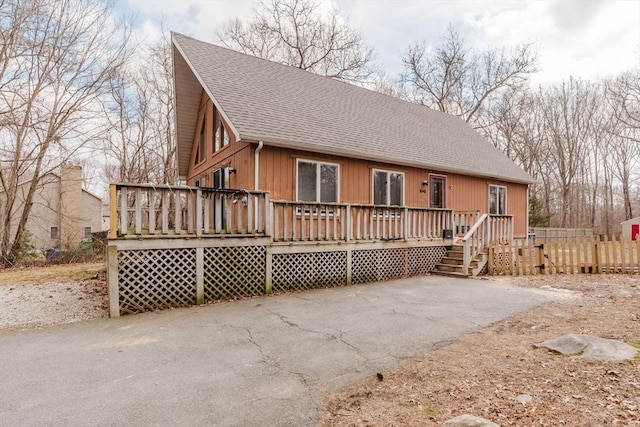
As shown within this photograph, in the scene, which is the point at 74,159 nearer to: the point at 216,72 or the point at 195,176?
the point at 195,176

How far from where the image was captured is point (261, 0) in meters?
24.0

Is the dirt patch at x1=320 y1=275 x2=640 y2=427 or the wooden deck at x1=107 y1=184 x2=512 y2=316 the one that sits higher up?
the wooden deck at x1=107 y1=184 x2=512 y2=316

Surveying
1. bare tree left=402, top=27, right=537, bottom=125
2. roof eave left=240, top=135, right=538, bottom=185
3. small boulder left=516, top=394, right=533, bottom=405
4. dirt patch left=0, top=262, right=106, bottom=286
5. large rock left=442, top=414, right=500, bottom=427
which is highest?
bare tree left=402, top=27, right=537, bottom=125

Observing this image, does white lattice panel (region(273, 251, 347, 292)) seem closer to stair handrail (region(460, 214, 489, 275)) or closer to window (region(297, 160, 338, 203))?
window (region(297, 160, 338, 203))

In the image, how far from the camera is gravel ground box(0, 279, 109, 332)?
6.14m

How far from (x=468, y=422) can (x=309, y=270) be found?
6.12 meters

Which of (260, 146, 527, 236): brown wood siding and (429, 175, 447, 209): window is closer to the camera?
(260, 146, 527, 236): brown wood siding

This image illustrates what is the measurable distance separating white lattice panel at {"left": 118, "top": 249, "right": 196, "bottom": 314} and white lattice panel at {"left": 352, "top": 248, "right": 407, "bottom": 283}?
13.6ft

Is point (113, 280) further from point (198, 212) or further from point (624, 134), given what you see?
point (624, 134)

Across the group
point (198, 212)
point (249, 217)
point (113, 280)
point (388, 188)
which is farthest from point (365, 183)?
point (113, 280)

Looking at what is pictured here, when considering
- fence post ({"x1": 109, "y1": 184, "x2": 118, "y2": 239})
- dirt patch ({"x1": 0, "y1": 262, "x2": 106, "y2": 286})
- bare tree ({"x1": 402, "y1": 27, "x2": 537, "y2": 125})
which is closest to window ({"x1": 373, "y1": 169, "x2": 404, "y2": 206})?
fence post ({"x1": 109, "y1": 184, "x2": 118, "y2": 239})

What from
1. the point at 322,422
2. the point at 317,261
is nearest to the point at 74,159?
the point at 317,261

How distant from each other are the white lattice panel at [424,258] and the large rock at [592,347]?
614 centimetres

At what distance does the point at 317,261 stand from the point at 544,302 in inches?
186
